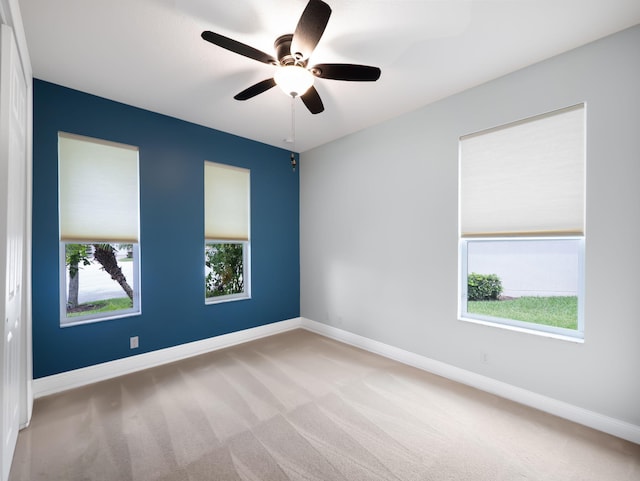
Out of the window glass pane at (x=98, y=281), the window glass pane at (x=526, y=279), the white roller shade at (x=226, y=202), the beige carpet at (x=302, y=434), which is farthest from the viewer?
the white roller shade at (x=226, y=202)

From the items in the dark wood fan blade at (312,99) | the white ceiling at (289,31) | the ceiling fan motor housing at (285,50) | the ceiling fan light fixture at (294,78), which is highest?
the white ceiling at (289,31)

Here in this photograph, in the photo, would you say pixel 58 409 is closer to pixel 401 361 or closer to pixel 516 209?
pixel 401 361

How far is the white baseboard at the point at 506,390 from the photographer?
6.81ft

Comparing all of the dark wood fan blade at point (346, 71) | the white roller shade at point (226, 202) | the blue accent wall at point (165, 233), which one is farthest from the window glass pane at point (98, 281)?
the dark wood fan blade at point (346, 71)

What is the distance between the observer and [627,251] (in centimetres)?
204

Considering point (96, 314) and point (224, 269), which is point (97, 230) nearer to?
point (96, 314)

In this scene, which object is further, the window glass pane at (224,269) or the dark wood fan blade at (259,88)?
the window glass pane at (224,269)

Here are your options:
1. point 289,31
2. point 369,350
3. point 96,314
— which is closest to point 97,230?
point 96,314

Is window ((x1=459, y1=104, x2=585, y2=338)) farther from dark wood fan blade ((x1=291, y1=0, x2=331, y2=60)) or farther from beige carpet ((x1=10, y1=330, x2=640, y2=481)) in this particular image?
dark wood fan blade ((x1=291, y1=0, x2=331, y2=60))

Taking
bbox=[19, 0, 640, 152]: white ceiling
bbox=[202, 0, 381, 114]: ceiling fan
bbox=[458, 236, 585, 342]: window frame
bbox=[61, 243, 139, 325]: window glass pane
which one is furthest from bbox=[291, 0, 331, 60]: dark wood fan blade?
bbox=[61, 243, 139, 325]: window glass pane

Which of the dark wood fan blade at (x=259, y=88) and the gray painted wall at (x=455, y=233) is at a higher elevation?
the dark wood fan blade at (x=259, y=88)

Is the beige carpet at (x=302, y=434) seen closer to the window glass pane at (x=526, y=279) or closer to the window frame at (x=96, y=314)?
the window frame at (x=96, y=314)

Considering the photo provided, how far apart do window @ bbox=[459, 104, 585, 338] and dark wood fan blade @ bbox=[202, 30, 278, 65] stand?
6.94ft

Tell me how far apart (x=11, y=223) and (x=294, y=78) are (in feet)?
6.63
